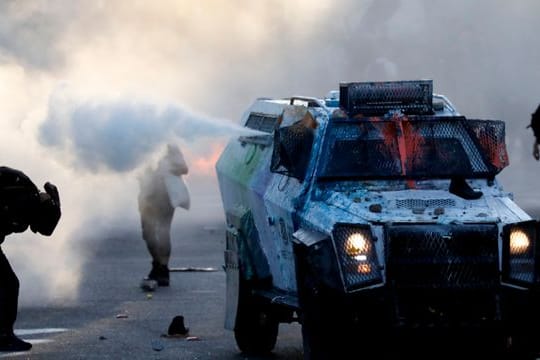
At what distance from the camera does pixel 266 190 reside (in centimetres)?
1391

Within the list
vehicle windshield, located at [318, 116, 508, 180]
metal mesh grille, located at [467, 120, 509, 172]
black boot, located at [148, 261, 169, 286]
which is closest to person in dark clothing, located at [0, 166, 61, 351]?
vehicle windshield, located at [318, 116, 508, 180]

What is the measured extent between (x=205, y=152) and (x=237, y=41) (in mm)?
19260

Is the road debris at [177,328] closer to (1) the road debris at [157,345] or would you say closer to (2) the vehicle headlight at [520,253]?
(1) the road debris at [157,345]

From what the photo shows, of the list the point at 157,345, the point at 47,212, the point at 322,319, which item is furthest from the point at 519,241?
the point at 47,212

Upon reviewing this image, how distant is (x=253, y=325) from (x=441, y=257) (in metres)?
3.42

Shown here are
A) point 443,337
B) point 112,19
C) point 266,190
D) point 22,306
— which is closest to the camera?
point 443,337

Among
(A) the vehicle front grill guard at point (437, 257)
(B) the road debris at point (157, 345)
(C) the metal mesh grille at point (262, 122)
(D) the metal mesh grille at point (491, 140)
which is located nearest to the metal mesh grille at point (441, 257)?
(A) the vehicle front grill guard at point (437, 257)

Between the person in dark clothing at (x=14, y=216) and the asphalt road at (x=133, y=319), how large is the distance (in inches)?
9.2

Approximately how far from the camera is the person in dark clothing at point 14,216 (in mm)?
14461

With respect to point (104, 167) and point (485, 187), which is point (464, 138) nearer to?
point (485, 187)

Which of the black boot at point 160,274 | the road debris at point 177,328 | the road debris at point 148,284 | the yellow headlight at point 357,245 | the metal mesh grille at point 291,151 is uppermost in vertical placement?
the metal mesh grille at point 291,151

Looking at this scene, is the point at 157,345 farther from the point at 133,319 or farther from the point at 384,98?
the point at 384,98

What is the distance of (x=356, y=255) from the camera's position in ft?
37.7

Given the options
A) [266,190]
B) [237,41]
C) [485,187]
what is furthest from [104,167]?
[237,41]
